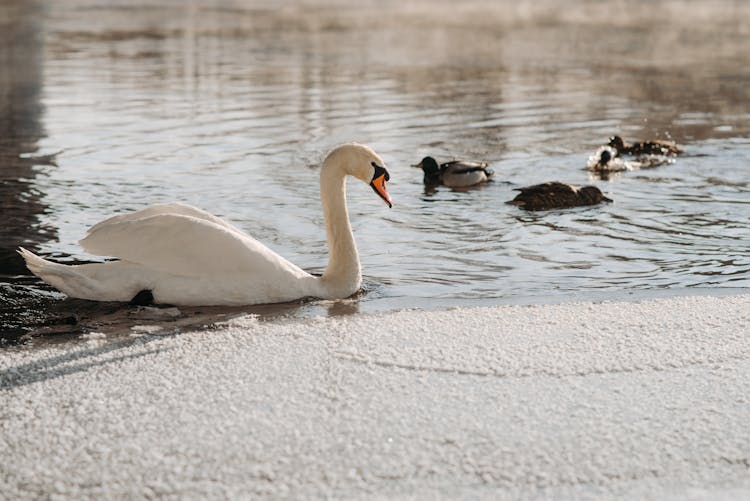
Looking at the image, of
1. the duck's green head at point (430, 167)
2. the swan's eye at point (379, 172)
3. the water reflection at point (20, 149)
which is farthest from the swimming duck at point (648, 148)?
the swan's eye at point (379, 172)

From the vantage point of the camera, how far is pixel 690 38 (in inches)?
1385

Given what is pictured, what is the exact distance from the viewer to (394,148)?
14.3m

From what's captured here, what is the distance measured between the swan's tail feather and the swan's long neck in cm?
145

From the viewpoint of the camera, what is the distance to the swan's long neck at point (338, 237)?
7281 mm

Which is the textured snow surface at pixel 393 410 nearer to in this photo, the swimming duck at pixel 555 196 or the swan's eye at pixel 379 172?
the swan's eye at pixel 379 172

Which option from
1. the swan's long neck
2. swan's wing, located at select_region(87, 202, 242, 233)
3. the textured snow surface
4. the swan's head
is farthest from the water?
the textured snow surface

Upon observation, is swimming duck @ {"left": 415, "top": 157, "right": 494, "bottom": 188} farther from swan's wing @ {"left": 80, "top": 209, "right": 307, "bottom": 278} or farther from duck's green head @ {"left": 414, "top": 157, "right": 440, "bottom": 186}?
swan's wing @ {"left": 80, "top": 209, "right": 307, "bottom": 278}

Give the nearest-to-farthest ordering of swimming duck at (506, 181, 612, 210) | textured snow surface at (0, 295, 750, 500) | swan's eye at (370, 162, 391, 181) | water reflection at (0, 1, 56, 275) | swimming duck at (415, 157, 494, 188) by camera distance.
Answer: textured snow surface at (0, 295, 750, 500)
swan's eye at (370, 162, 391, 181)
water reflection at (0, 1, 56, 275)
swimming duck at (506, 181, 612, 210)
swimming duck at (415, 157, 494, 188)

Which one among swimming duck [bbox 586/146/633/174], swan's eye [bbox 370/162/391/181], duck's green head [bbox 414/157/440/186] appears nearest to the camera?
swan's eye [bbox 370/162/391/181]

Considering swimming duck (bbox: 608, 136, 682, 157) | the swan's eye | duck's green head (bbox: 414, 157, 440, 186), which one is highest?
the swan's eye

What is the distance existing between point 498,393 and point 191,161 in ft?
27.5

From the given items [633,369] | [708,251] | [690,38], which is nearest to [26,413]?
[633,369]

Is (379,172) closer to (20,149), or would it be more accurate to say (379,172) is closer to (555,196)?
(555,196)

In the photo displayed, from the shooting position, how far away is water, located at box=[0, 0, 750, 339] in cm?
813
